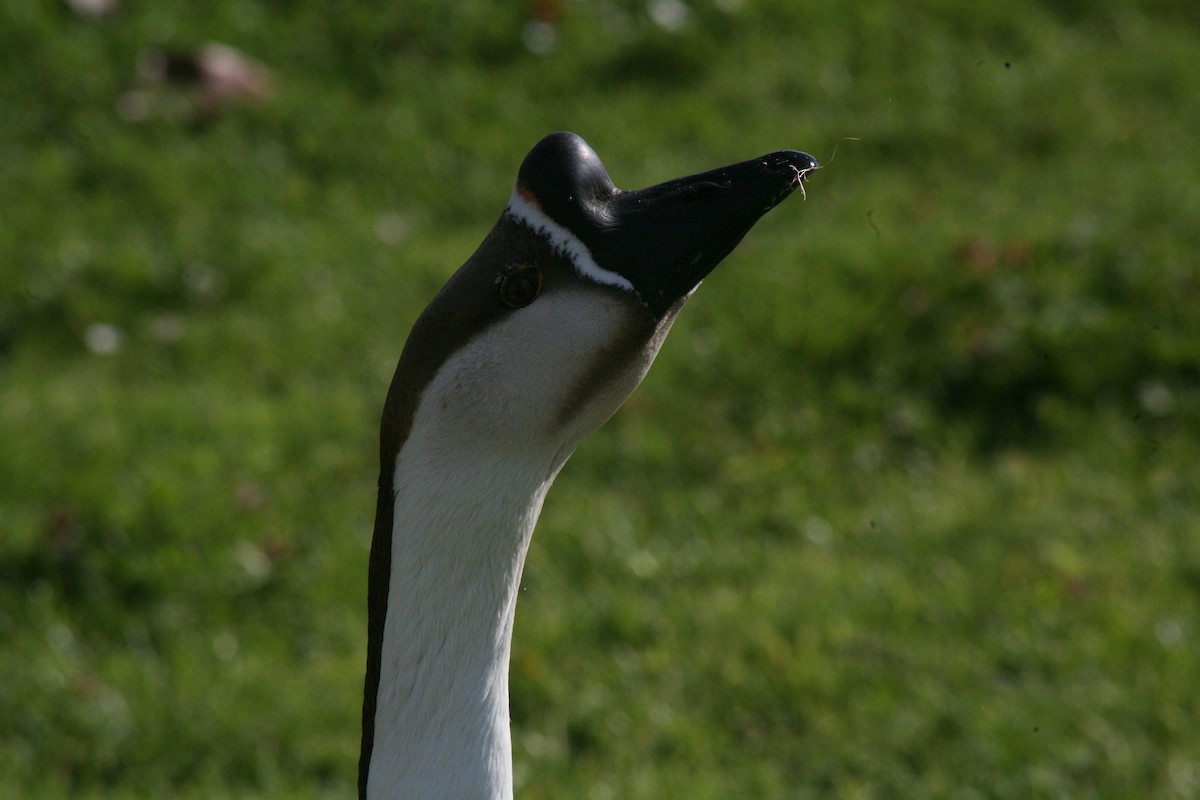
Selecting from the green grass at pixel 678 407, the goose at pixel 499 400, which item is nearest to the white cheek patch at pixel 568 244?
the goose at pixel 499 400

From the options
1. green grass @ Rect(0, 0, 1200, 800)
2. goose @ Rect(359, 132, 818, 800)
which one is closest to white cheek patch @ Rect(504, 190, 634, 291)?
goose @ Rect(359, 132, 818, 800)

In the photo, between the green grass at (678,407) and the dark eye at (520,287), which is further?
the green grass at (678,407)

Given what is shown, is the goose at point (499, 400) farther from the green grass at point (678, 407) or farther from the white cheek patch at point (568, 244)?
the green grass at point (678, 407)

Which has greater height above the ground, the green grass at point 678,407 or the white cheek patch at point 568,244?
the white cheek patch at point 568,244

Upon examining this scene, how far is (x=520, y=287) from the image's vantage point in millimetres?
1723

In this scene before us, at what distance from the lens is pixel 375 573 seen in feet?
6.10

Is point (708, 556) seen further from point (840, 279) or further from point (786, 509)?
point (840, 279)

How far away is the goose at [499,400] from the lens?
1.69m

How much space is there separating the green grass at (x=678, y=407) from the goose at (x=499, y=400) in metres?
1.43

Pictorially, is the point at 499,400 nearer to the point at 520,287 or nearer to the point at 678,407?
the point at 520,287

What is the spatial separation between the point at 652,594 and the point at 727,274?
1537 mm

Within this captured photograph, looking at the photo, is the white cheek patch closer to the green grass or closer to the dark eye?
the dark eye

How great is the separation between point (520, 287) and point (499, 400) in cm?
14

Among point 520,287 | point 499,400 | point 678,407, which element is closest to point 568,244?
point 520,287
